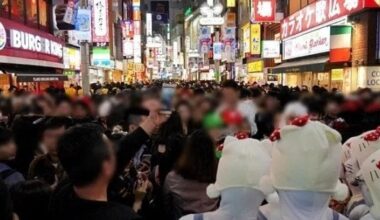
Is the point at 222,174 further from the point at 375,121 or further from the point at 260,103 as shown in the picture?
the point at 375,121

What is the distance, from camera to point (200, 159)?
311 cm

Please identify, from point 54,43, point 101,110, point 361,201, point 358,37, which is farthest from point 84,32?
point 361,201

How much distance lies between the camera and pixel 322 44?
14938 millimetres

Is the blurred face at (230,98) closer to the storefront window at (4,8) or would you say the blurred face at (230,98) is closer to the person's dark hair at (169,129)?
the person's dark hair at (169,129)

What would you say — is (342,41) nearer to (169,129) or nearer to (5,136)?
(169,129)

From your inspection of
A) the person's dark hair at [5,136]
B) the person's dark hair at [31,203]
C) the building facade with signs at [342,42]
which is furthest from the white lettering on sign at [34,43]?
the person's dark hair at [31,203]

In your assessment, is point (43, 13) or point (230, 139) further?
point (43, 13)

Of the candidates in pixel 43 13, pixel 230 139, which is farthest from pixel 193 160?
pixel 43 13

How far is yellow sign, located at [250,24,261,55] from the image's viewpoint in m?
26.2

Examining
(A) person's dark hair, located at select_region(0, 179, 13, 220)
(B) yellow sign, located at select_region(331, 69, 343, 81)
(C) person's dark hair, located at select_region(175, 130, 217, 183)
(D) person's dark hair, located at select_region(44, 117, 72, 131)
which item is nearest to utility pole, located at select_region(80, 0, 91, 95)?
(B) yellow sign, located at select_region(331, 69, 343, 81)

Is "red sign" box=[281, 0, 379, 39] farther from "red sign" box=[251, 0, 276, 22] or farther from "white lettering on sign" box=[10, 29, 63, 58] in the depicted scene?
"white lettering on sign" box=[10, 29, 63, 58]

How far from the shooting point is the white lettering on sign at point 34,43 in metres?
14.8

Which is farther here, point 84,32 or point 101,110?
point 84,32

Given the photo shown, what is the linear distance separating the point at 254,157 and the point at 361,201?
827 mm
